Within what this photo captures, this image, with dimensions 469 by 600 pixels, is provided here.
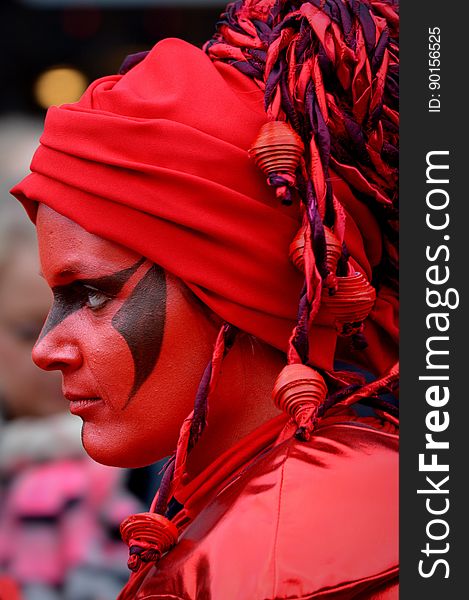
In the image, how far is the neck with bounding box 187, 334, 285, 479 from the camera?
1437 millimetres

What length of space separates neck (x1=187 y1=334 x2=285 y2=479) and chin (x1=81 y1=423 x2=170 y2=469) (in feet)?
0.24

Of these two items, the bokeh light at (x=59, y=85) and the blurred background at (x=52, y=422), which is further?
the bokeh light at (x=59, y=85)

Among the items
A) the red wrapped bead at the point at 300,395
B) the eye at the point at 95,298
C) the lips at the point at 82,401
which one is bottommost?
the red wrapped bead at the point at 300,395

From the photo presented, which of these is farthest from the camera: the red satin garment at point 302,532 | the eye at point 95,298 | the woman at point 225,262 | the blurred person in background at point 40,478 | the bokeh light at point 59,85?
the bokeh light at point 59,85

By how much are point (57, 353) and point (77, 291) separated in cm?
8

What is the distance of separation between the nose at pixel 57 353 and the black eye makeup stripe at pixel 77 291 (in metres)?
0.02

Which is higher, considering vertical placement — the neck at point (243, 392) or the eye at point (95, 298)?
the eye at point (95, 298)

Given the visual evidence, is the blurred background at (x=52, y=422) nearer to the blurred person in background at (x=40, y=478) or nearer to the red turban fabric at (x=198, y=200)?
the blurred person in background at (x=40, y=478)

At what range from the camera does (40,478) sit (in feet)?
10.5

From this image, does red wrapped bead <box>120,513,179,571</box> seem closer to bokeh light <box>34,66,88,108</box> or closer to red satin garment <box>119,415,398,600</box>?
red satin garment <box>119,415,398,600</box>

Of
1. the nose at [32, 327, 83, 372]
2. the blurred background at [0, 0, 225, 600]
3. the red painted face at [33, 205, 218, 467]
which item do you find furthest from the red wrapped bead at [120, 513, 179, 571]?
the blurred background at [0, 0, 225, 600]

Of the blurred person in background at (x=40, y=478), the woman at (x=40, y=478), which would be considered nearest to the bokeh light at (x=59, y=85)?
the blurred person in background at (x=40, y=478)

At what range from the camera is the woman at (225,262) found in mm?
1337

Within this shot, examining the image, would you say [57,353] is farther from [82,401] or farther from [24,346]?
[24,346]
